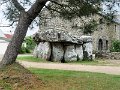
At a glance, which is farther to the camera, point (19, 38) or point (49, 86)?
point (19, 38)

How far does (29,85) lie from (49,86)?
0.76m

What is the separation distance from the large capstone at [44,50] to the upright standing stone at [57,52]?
1.22 ft

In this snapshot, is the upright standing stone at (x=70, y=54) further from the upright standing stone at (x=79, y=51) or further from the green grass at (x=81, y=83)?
the green grass at (x=81, y=83)

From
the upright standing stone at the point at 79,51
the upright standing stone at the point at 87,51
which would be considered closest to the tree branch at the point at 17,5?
the upright standing stone at the point at 79,51

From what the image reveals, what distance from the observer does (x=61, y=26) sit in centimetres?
3797

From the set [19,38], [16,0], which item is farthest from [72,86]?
[16,0]

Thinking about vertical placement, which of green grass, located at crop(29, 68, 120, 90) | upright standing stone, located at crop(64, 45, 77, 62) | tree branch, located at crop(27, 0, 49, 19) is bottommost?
green grass, located at crop(29, 68, 120, 90)

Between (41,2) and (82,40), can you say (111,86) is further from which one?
(82,40)

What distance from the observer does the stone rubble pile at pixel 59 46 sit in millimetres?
29781

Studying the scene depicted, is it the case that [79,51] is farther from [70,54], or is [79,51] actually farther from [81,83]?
[81,83]

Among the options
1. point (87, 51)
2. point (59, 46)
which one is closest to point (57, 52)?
point (59, 46)

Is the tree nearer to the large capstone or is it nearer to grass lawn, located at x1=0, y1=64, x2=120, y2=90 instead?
grass lawn, located at x1=0, y1=64, x2=120, y2=90

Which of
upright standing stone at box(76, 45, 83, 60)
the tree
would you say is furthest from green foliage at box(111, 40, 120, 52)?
the tree

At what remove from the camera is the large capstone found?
30.3 m
